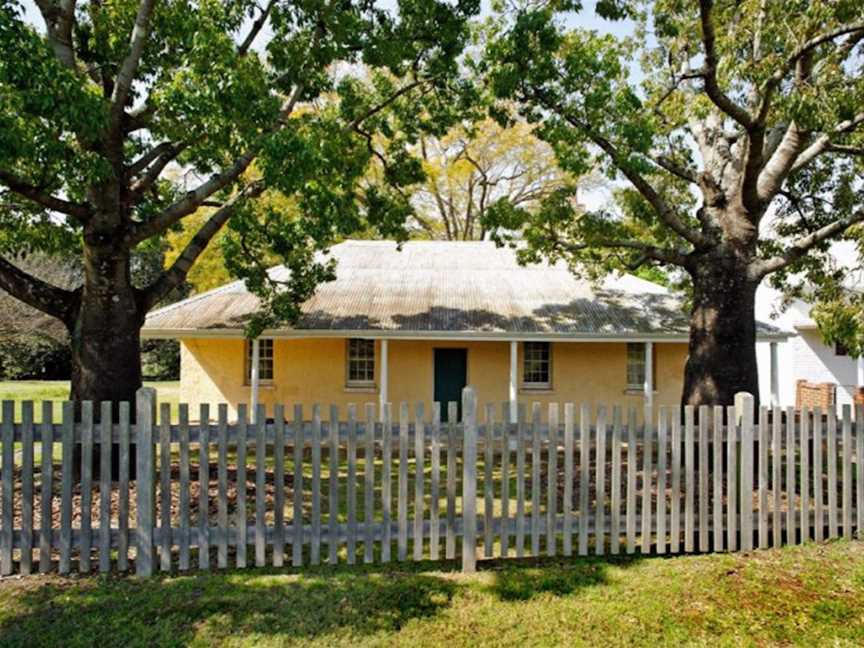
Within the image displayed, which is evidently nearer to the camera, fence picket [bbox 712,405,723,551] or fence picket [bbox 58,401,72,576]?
fence picket [bbox 58,401,72,576]

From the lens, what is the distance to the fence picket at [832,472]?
229 inches

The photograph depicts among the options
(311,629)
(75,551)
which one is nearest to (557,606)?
(311,629)

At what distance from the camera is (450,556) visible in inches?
211

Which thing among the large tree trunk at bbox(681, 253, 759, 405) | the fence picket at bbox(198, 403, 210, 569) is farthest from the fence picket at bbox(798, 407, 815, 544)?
the fence picket at bbox(198, 403, 210, 569)

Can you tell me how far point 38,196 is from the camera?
7.41 metres

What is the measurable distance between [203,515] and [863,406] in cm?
692

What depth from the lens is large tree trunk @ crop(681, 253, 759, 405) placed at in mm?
8508

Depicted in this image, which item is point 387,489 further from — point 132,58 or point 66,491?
point 132,58

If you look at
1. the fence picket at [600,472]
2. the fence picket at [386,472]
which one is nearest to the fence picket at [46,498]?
the fence picket at [386,472]

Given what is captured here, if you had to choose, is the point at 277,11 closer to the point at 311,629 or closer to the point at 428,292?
the point at 428,292

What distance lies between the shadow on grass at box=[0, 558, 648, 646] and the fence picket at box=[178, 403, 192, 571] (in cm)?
20

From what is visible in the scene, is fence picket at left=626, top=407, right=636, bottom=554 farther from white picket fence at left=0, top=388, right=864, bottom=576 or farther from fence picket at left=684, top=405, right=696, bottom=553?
fence picket at left=684, top=405, right=696, bottom=553

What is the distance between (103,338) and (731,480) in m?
8.06

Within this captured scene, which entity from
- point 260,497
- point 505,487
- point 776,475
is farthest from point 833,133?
point 260,497
